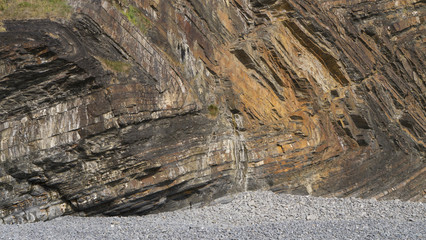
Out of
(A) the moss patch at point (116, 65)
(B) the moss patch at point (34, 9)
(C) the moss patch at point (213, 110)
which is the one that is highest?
(B) the moss patch at point (34, 9)

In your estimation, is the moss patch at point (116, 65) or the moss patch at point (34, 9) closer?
the moss patch at point (34, 9)

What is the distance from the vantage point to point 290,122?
1591 centimetres

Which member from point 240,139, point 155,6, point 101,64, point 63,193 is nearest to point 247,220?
point 240,139

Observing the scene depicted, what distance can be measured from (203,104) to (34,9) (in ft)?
17.7

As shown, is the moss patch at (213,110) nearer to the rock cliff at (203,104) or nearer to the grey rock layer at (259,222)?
the rock cliff at (203,104)

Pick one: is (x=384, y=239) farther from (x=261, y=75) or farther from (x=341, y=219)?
(x=261, y=75)

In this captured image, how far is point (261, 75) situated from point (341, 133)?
14.0ft

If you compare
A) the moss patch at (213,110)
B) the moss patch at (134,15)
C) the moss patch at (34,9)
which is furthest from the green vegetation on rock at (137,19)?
the moss patch at (213,110)

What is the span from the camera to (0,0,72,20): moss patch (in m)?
10.3

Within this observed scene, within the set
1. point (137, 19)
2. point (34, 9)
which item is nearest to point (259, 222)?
point (137, 19)

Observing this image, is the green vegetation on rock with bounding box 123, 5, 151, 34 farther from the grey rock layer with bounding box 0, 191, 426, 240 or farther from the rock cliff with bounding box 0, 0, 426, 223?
the grey rock layer with bounding box 0, 191, 426, 240

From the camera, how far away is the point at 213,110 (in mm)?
13867

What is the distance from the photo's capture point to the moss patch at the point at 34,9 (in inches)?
407

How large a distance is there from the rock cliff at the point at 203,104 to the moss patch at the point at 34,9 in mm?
111
